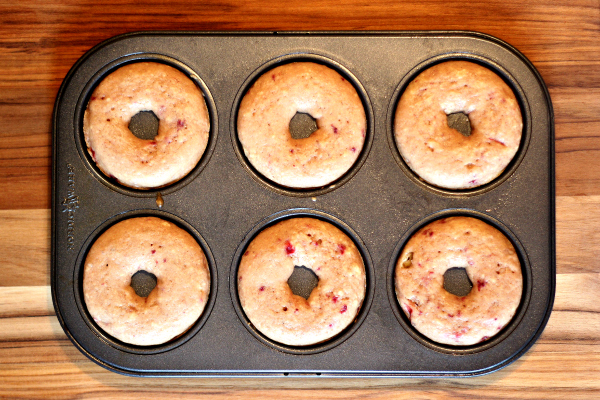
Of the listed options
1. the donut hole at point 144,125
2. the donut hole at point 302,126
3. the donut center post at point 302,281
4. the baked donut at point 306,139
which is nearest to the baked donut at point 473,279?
the donut center post at point 302,281

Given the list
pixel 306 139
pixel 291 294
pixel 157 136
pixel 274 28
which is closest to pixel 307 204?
pixel 306 139

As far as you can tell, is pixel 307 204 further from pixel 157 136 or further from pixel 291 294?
pixel 157 136

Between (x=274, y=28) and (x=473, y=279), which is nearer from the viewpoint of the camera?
(x=473, y=279)

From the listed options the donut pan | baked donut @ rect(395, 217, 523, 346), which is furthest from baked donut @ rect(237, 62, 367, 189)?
baked donut @ rect(395, 217, 523, 346)

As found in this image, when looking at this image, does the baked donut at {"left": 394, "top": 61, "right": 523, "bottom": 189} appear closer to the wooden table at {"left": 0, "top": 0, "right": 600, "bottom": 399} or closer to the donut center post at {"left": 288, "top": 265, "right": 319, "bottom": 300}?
the wooden table at {"left": 0, "top": 0, "right": 600, "bottom": 399}

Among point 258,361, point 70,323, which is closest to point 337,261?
point 258,361
